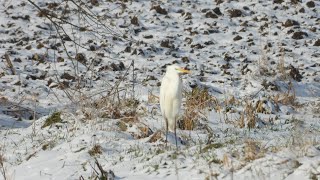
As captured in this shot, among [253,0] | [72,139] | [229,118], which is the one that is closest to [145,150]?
[72,139]

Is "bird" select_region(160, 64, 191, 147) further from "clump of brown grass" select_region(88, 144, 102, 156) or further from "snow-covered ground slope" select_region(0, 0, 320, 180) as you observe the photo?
"clump of brown grass" select_region(88, 144, 102, 156)

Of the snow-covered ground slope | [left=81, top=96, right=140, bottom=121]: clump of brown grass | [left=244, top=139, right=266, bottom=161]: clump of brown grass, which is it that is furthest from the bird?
[left=244, top=139, right=266, bottom=161]: clump of brown grass

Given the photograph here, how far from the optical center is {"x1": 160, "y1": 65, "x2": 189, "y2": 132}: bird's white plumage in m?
4.91

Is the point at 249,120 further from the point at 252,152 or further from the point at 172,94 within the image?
the point at 252,152

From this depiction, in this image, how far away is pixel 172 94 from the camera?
4.93 m

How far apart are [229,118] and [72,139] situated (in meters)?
2.29

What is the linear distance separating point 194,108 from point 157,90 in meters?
2.77

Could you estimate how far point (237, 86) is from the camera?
31.8ft

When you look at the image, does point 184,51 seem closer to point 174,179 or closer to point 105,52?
point 105,52

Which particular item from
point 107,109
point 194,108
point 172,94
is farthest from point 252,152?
point 107,109

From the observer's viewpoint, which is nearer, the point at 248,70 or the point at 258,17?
the point at 248,70

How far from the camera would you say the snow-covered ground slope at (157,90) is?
11.9 feet

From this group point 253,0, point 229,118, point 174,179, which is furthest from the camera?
point 253,0

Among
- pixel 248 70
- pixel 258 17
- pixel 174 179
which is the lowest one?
pixel 174 179
